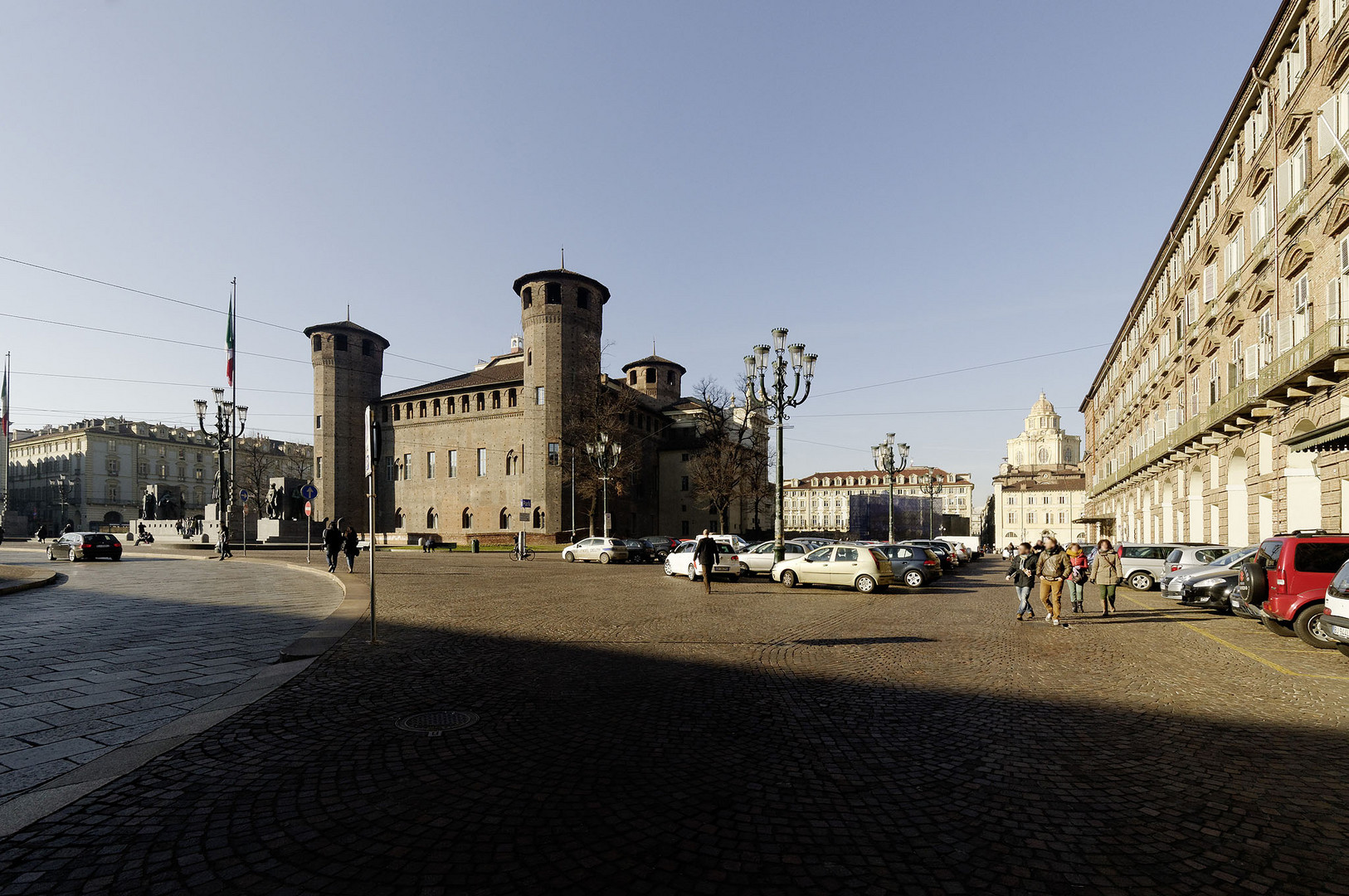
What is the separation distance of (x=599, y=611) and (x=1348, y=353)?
711 inches

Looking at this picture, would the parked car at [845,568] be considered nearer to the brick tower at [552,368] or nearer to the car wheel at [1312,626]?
the car wheel at [1312,626]

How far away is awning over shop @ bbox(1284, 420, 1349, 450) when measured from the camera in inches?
570

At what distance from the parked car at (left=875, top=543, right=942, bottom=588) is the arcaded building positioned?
115 ft

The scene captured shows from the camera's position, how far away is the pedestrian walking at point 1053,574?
1320 cm

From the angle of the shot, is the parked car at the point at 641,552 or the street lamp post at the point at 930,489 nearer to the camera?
the parked car at the point at 641,552

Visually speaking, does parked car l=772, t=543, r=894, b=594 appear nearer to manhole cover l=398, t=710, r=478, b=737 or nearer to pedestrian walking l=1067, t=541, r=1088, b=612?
pedestrian walking l=1067, t=541, r=1088, b=612

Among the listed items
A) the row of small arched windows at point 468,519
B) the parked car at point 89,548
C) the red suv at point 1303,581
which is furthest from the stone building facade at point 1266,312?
the parked car at point 89,548

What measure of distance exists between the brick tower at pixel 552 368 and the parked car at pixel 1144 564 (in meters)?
42.6

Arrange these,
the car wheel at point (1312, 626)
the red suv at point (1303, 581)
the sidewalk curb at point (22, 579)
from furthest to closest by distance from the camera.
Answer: the sidewalk curb at point (22, 579) → the red suv at point (1303, 581) → the car wheel at point (1312, 626)

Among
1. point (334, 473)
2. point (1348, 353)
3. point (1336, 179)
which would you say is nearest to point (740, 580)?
point (1348, 353)

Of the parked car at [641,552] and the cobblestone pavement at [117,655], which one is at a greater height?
the cobblestone pavement at [117,655]

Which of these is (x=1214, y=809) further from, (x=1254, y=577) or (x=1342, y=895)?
(x=1254, y=577)

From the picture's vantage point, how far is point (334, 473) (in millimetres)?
68625

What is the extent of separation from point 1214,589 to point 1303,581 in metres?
4.33
